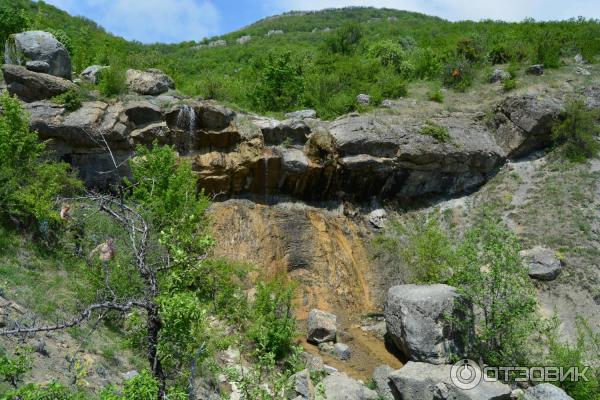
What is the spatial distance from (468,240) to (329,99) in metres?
12.6

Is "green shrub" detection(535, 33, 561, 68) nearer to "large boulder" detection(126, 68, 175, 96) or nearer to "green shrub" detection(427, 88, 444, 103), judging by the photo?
"green shrub" detection(427, 88, 444, 103)

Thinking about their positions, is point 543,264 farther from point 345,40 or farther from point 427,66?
point 345,40

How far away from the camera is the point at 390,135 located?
2052 centimetres

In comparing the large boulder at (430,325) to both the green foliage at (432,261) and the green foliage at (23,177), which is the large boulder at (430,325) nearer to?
the green foliage at (432,261)

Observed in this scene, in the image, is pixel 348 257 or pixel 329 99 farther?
pixel 329 99

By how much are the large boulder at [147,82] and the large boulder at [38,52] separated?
2.68m

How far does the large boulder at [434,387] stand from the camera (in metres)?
10.7

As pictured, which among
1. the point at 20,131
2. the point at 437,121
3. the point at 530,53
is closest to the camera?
the point at 20,131

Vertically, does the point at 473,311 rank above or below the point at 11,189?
below

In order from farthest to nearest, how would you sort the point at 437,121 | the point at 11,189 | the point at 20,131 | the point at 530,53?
1. the point at 530,53
2. the point at 437,121
3. the point at 20,131
4. the point at 11,189

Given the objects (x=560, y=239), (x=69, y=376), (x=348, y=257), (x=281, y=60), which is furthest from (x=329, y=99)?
(x=69, y=376)

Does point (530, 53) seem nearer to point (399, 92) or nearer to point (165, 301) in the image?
point (399, 92)

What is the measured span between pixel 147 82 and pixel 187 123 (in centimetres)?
335

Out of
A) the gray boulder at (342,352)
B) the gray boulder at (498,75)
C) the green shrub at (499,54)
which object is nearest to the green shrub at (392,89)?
the gray boulder at (498,75)
